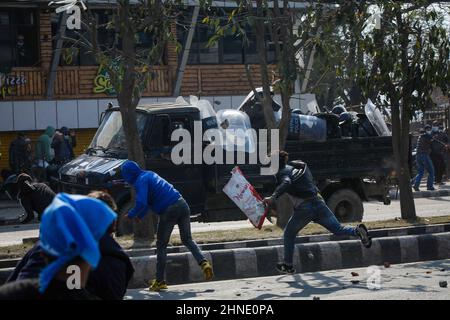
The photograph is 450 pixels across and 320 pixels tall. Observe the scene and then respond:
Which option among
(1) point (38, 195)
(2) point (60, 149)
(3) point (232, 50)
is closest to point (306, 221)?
(1) point (38, 195)

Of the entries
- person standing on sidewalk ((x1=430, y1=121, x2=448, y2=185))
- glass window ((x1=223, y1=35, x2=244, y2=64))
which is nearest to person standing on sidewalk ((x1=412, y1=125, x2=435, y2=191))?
person standing on sidewalk ((x1=430, y1=121, x2=448, y2=185))

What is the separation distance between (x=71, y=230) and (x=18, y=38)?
23867 millimetres

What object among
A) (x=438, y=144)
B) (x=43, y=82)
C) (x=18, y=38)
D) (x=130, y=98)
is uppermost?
(x=18, y=38)

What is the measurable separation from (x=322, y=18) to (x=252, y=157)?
107 inches

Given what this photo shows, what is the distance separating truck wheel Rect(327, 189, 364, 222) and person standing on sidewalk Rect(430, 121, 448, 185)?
9.56 metres

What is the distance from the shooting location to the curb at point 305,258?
11.2m

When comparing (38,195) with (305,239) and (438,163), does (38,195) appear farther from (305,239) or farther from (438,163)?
(438,163)

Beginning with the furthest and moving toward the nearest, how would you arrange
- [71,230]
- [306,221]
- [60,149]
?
[60,149]
[306,221]
[71,230]

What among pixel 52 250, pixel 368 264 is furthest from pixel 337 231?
pixel 52 250

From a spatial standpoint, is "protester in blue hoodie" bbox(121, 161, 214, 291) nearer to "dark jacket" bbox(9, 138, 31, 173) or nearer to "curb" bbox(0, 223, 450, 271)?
"curb" bbox(0, 223, 450, 271)

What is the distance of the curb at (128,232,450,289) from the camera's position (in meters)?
11.2

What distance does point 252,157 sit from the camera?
50.2 ft

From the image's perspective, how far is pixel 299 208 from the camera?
11.0 m

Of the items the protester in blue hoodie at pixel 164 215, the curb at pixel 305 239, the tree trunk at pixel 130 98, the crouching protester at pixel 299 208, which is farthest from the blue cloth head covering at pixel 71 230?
the tree trunk at pixel 130 98
